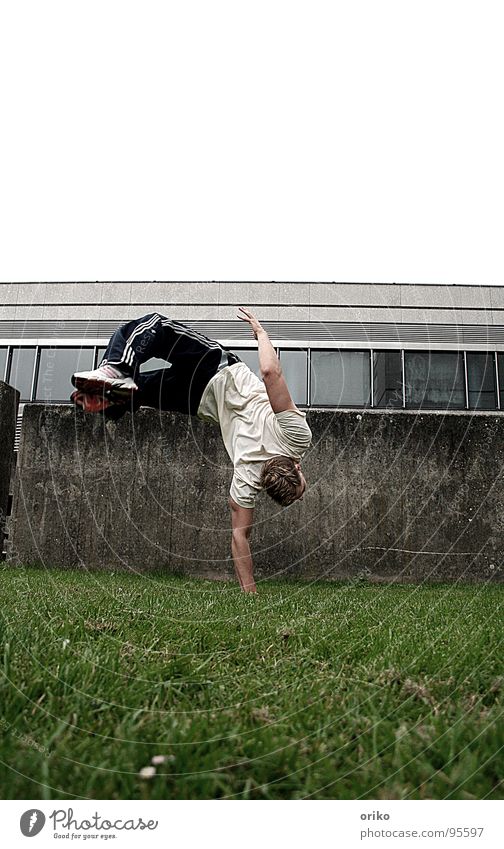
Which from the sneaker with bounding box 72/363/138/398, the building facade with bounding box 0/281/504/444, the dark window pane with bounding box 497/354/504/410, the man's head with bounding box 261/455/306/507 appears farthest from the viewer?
the dark window pane with bounding box 497/354/504/410

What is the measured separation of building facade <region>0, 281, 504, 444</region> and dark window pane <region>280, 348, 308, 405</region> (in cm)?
3

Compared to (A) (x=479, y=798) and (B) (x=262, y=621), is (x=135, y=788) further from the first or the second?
(B) (x=262, y=621)

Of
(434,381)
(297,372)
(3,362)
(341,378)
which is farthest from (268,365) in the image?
(3,362)

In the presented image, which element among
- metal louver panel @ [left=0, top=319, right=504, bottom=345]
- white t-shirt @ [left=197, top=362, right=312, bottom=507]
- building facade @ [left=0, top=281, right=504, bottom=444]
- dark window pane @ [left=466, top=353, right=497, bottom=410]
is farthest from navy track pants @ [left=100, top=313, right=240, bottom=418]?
dark window pane @ [left=466, top=353, right=497, bottom=410]

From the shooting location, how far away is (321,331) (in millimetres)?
15109

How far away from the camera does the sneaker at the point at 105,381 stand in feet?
14.1

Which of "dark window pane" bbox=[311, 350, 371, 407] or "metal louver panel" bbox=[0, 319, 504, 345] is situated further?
"metal louver panel" bbox=[0, 319, 504, 345]

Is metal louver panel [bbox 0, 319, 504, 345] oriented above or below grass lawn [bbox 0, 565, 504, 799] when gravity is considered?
above

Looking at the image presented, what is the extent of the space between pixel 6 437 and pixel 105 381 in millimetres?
4046

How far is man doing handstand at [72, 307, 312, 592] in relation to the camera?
4492mm

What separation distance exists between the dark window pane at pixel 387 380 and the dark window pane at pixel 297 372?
1687mm

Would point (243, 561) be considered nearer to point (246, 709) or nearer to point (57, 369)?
point (246, 709)

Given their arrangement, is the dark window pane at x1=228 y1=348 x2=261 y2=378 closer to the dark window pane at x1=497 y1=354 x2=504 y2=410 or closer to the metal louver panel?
the metal louver panel
